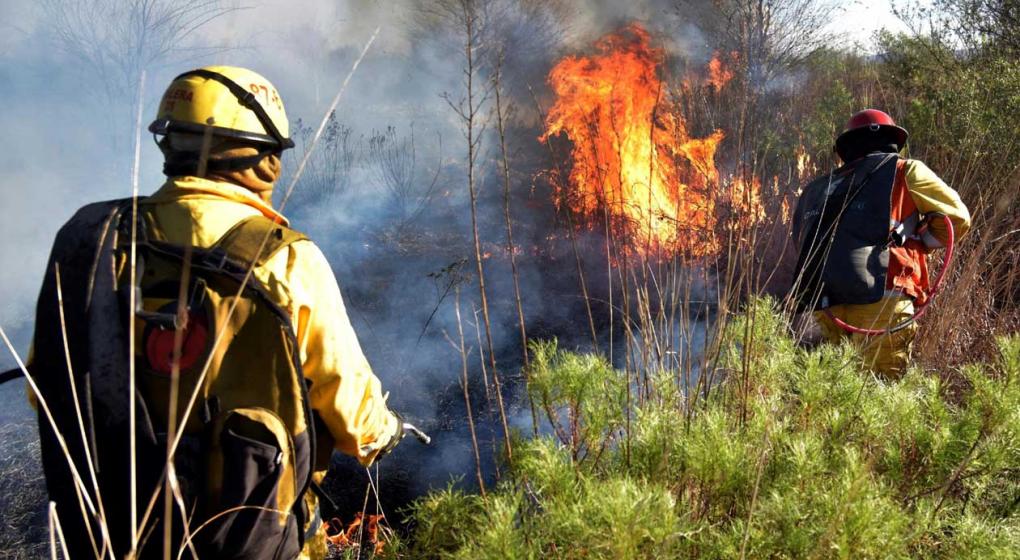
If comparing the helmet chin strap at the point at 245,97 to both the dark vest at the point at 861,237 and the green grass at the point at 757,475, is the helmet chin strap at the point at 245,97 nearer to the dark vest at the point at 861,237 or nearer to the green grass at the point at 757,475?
the green grass at the point at 757,475

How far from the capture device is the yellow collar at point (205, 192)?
170 centimetres

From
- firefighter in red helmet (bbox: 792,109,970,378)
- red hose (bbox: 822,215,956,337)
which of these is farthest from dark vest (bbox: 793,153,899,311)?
red hose (bbox: 822,215,956,337)

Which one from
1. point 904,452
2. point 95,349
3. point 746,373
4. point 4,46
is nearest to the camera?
point 95,349

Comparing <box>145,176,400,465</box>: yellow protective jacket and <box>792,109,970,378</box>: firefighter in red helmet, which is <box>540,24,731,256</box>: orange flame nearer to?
<box>792,109,970,378</box>: firefighter in red helmet

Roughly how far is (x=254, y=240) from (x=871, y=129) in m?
3.67

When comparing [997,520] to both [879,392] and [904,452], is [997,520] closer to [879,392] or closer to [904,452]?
[904,452]

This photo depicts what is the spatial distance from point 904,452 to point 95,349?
7.00 feet

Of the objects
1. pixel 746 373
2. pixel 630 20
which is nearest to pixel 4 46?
pixel 630 20

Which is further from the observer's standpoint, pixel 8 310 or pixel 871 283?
pixel 8 310

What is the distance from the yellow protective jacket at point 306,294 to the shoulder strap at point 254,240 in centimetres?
2

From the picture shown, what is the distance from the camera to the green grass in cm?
143

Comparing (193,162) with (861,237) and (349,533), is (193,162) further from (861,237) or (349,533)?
(861,237)

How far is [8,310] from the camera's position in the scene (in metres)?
7.73

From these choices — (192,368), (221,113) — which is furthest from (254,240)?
(221,113)
